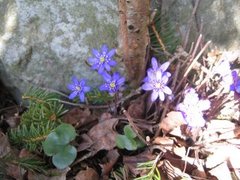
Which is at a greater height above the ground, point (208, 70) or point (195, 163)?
point (208, 70)

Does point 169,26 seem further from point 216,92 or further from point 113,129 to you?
point 113,129

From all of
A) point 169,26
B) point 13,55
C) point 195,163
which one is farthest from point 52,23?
point 195,163

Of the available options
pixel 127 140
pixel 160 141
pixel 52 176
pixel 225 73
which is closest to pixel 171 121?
pixel 160 141

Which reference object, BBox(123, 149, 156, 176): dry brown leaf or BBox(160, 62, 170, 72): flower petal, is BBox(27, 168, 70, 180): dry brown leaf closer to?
BBox(123, 149, 156, 176): dry brown leaf

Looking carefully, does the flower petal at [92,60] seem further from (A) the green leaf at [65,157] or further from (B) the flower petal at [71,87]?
(A) the green leaf at [65,157]

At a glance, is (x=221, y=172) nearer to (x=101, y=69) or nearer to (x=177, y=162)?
(x=177, y=162)

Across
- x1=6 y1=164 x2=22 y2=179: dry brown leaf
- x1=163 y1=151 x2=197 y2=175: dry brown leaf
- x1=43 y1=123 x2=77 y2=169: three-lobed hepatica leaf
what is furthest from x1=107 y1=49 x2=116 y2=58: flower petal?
x1=6 y1=164 x2=22 y2=179: dry brown leaf

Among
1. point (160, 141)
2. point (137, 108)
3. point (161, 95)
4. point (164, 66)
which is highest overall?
point (164, 66)

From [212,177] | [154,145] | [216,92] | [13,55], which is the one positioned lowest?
[212,177]
